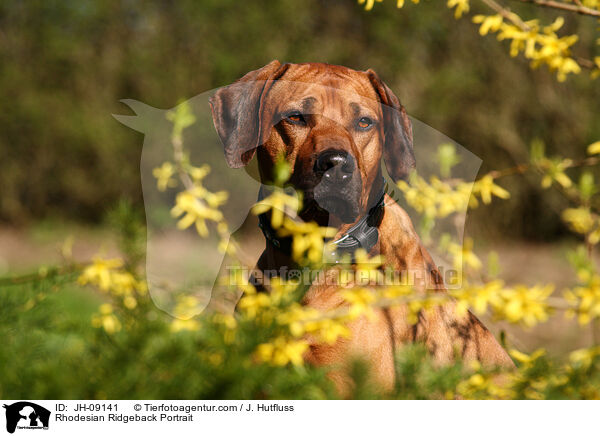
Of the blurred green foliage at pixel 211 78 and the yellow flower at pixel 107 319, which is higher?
the blurred green foliage at pixel 211 78

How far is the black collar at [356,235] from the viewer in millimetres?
2014

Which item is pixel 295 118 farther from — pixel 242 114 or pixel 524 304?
pixel 524 304

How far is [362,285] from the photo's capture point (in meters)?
1.78

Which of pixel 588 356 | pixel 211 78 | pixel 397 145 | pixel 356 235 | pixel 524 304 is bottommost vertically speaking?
pixel 588 356

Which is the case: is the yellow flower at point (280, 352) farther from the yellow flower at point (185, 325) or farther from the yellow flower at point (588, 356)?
the yellow flower at point (588, 356)

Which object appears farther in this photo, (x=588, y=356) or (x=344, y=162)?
(x=344, y=162)

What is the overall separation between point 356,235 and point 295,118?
1.82 ft

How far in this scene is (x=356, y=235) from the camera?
205cm
